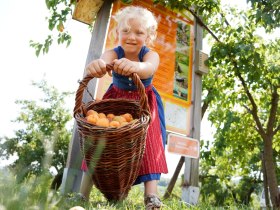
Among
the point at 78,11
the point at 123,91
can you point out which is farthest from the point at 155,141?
the point at 78,11

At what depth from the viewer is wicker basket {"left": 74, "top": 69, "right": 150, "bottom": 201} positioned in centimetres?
165

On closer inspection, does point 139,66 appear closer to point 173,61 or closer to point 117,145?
point 117,145

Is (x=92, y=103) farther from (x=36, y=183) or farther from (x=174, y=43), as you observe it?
(x=174, y=43)

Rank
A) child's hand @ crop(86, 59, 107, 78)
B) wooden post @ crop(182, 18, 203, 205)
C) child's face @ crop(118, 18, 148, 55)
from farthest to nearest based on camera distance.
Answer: wooden post @ crop(182, 18, 203, 205)
child's face @ crop(118, 18, 148, 55)
child's hand @ crop(86, 59, 107, 78)

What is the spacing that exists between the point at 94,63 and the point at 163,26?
2.50 m

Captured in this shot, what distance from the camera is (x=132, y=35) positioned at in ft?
7.83

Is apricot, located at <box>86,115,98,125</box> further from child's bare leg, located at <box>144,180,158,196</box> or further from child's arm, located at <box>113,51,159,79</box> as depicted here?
child's bare leg, located at <box>144,180,158,196</box>

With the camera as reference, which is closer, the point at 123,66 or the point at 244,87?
the point at 123,66

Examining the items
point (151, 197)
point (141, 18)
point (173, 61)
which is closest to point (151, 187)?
point (151, 197)

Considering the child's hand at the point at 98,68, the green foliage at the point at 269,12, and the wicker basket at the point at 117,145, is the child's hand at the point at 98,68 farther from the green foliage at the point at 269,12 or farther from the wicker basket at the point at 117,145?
the green foliage at the point at 269,12

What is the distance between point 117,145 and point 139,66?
21.8 inches

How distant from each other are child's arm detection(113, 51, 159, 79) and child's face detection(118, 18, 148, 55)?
0.38ft

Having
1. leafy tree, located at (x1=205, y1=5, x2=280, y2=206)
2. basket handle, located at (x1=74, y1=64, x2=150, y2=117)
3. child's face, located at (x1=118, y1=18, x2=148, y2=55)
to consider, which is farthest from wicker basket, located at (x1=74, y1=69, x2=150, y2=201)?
leafy tree, located at (x1=205, y1=5, x2=280, y2=206)

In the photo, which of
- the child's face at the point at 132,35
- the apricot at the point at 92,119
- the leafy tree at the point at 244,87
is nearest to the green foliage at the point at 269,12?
the leafy tree at the point at 244,87
